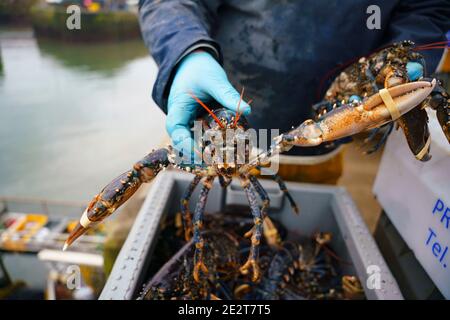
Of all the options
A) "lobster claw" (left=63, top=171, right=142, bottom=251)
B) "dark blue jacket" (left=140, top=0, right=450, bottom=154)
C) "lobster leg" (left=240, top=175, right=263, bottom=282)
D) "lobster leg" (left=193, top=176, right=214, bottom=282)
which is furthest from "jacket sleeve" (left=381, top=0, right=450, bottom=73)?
"lobster claw" (left=63, top=171, right=142, bottom=251)

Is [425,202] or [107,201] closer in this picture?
[107,201]

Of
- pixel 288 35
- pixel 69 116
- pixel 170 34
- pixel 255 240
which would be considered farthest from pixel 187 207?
pixel 69 116

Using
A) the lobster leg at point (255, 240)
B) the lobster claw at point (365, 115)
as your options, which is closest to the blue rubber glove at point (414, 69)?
the lobster claw at point (365, 115)

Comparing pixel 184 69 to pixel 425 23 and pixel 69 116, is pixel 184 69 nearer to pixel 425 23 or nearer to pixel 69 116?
pixel 425 23

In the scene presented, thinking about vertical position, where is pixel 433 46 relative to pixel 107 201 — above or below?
above

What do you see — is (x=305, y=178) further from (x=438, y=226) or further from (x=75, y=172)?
(x=75, y=172)

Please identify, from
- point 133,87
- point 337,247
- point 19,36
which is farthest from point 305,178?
point 19,36
